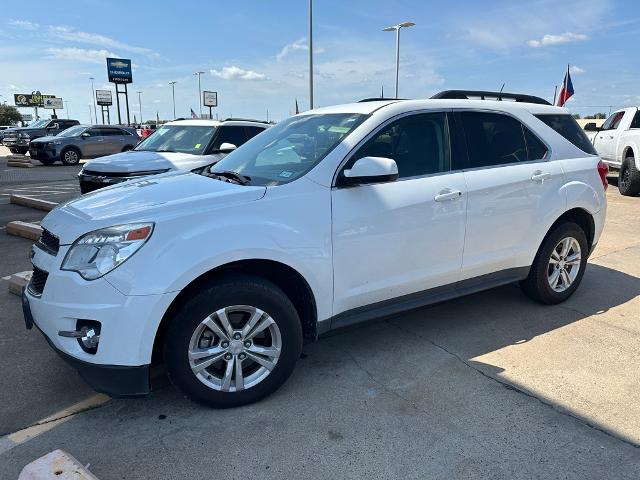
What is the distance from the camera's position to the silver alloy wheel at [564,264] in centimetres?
432

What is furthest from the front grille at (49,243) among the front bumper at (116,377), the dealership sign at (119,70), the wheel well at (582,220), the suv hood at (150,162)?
the dealership sign at (119,70)

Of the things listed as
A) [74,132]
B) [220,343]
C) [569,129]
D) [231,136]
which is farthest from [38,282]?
[74,132]

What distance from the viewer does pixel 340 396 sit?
3.03 metres

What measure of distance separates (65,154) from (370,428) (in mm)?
19711

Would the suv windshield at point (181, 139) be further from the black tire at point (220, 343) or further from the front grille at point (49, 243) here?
the black tire at point (220, 343)

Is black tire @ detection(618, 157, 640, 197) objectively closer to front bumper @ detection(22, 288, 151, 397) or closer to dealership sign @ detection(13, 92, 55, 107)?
front bumper @ detection(22, 288, 151, 397)

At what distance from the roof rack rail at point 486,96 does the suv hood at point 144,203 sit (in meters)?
2.05

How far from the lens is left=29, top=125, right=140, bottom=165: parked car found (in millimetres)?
18781

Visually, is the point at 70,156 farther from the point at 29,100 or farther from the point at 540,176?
the point at 29,100

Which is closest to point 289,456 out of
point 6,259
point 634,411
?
point 634,411

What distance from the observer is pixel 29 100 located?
84062 millimetres

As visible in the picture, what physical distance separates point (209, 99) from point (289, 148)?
2213 inches

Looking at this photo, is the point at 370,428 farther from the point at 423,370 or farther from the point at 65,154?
the point at 65,154

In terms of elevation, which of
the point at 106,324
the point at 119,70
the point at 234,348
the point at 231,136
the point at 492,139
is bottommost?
the point at 234,348
